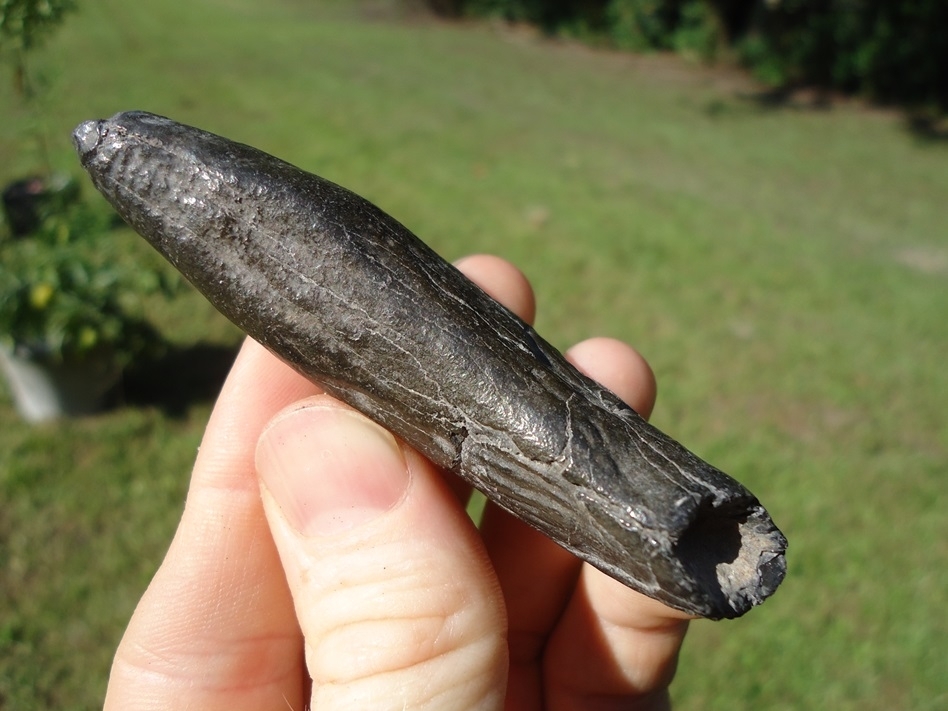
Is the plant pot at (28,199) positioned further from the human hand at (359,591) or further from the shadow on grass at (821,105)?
the shadow on grass at (821,105)

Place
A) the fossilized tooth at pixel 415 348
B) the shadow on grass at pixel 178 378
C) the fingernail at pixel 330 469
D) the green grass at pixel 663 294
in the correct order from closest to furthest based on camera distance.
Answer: the fossilized tooth at pixel 415 348 < the fingernail at pixel 330 469 < the green grass at pixel 663 294 < the shadow on grass at pixel 178 378

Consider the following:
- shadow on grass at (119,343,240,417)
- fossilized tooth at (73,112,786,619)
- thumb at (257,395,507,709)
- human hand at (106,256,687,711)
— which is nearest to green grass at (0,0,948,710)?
shadow on grass at (119,343,240,417)

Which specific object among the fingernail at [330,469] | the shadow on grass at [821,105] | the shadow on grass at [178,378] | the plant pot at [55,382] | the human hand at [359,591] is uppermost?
the fingernail at [330,469]

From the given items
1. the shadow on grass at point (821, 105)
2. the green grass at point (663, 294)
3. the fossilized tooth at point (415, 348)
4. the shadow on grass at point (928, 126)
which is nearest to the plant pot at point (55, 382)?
the green grass at point (663, 294)

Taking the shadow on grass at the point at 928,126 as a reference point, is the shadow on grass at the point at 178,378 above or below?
below

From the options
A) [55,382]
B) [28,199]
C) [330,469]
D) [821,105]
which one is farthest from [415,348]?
[821,105]

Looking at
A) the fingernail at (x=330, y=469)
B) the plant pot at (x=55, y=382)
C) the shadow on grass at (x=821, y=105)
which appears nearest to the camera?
the fingernail at (x=330, y=469)

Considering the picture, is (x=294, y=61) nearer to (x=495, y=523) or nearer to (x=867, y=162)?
(x=867, y=162)

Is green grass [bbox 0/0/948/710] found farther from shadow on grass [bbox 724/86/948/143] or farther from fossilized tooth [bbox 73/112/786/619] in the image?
fossilized tooth [bbox 73/112/786/619]
